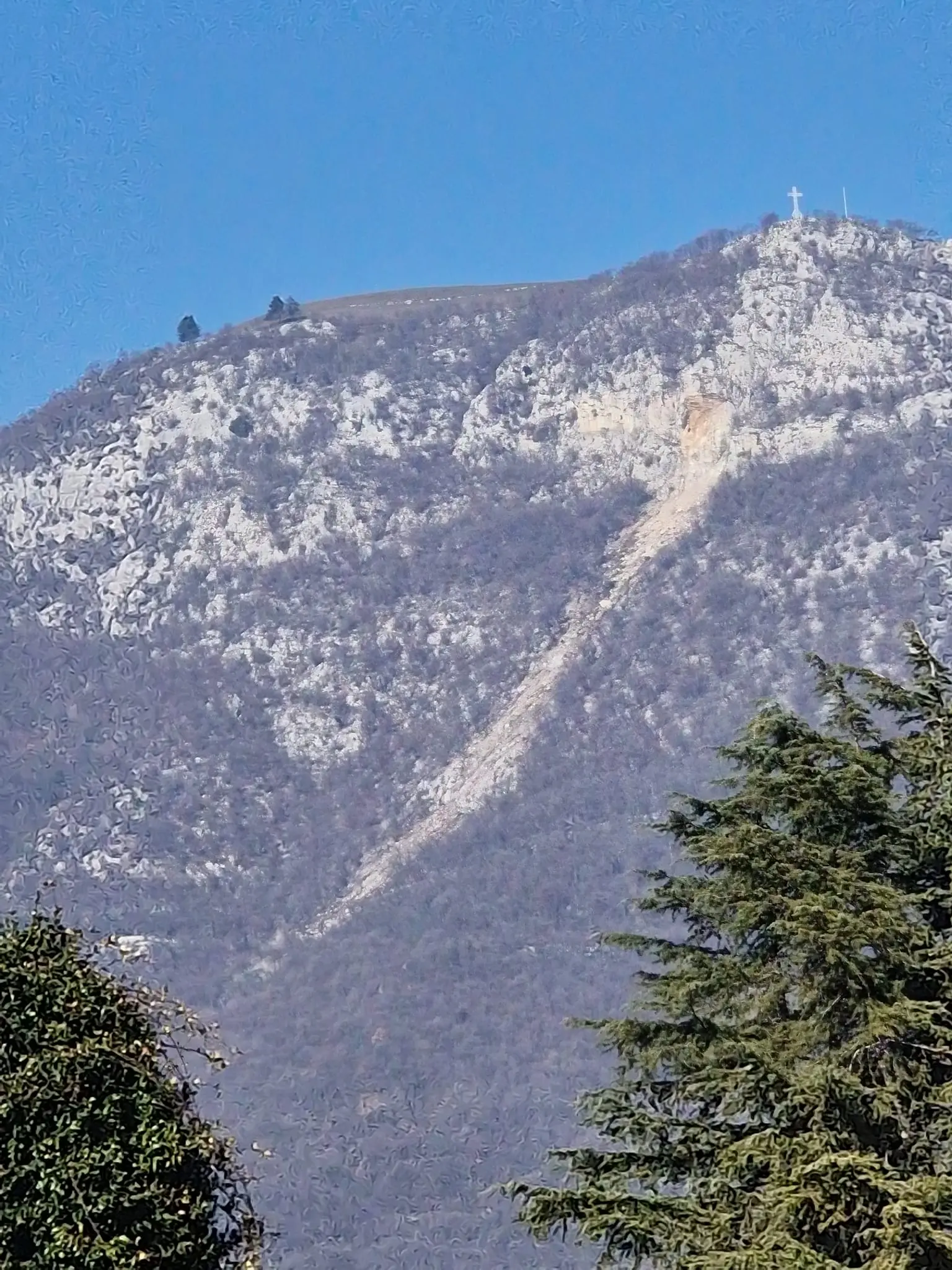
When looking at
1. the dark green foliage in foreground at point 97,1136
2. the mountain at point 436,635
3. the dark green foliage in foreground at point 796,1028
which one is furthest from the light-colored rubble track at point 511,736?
the dark green foliage in foreground at point 97,1136

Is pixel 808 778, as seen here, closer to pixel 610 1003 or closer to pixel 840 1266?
pixel 840 1266

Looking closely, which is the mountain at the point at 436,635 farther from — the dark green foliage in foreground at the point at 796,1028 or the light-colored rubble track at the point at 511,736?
the dark green foliage in foreground at the point at 796,1028

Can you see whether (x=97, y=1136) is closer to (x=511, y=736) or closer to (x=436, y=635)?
(x=511, y=736)

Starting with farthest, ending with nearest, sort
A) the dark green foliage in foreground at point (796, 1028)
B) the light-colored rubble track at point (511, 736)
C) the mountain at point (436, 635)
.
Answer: the light-colored rubble track at point (511, 736) < the mountain at point (436, 635) < the dark green foliage in foreground at point (796, 1028)

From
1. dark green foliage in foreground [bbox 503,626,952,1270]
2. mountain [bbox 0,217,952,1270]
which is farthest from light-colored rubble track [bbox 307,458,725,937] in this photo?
dark green foliage in foreground [bbox 503,626,952,1270]

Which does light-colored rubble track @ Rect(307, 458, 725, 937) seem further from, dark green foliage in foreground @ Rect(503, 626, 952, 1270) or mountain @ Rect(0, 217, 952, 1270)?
dark green foliage in foreground @ Rect(503, 626, 952, 1270)
